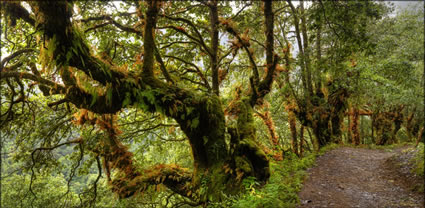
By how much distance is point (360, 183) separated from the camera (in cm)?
732

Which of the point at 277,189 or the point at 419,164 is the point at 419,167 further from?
the point at 277,189

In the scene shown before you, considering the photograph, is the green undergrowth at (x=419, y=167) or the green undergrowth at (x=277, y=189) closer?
the green undergrowth at (x=277, y=189)

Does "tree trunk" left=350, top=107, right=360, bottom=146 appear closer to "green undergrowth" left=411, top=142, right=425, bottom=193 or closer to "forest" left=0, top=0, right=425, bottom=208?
"forest" left=0, top=0, right=425, bottom=208

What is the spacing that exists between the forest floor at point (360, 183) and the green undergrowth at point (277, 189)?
0.25m

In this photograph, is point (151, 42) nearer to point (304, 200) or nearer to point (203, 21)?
point (203, 21)

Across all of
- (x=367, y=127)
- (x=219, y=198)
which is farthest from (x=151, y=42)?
(x=367, y=127)

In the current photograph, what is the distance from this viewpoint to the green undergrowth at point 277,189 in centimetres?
436

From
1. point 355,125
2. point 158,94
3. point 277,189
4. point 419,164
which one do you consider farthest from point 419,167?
point 355,125

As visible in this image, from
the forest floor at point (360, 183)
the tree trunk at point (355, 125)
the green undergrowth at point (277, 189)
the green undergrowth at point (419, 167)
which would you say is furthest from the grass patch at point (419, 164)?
the tree trunk at point (355, 125)

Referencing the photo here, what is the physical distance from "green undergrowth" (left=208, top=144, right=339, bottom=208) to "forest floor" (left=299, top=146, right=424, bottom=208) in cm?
25

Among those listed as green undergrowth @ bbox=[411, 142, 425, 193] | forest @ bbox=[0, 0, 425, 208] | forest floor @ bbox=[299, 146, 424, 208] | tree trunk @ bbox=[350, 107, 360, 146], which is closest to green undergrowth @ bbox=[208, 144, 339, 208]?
forest @ bbox=[0, 0, 425, 208]

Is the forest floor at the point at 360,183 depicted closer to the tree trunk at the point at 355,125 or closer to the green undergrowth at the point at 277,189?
the green undergrowth at the point at 277,189

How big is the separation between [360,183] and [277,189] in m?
3.88

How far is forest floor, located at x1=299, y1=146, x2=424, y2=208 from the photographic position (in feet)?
18.8
